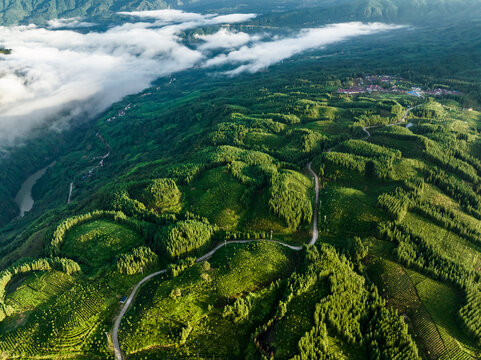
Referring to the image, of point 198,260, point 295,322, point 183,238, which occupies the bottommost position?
point 198,260

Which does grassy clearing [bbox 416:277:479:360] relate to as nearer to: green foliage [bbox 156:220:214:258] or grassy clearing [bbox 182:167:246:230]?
grassy clearing [bbox 182:167:246:230]

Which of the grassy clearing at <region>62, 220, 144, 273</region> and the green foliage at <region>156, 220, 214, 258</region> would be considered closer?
the green foliage at <region>156, 220, 214, 258</region>

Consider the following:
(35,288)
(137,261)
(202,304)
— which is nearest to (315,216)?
(202,304)

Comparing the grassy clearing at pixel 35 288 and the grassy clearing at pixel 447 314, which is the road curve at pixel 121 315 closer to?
the grassy clearing at pixel 35 288

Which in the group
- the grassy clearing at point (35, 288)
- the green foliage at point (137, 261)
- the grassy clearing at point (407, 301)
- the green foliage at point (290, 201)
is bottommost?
the grassy clearing at point (35, 288)

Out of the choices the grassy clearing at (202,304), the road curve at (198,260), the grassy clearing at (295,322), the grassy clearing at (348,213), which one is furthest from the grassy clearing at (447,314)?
the grassy clearing at (202,304)

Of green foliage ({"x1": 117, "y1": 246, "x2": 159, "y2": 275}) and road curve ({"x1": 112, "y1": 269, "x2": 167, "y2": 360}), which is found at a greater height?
green foliage ({"x1": 117, "y1": 246, "x2": 159, "y2": 275})

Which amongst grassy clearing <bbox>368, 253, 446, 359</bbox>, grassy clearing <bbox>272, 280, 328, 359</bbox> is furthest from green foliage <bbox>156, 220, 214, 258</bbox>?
grassy clearing <bbox>368, 253, 446, 359</bbox>

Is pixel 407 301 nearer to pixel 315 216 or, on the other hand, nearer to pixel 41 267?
pixel 315 216

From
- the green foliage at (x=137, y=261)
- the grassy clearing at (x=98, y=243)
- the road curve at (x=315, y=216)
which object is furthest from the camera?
the road curve at (x=315, y=216)
